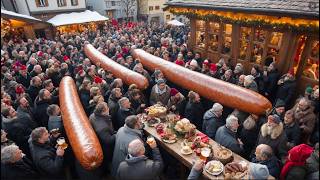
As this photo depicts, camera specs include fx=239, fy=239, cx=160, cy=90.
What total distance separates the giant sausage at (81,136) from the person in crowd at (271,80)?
5.55 metres

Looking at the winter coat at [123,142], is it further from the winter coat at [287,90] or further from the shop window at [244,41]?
the shop window at [244,41]

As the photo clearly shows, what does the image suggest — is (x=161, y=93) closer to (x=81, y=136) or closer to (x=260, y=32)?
(x=81, y=136)

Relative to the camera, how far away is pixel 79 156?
13.5 ft

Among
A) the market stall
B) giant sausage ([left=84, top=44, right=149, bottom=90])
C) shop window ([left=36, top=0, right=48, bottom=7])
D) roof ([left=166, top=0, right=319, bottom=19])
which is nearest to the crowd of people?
giant sausage ([left=84, top=44, right=149, bottom=90])

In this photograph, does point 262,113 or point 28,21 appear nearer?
point 262,113

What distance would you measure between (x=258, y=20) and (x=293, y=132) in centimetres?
393

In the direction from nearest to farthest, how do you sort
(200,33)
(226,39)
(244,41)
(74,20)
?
(244,41)
(226,39)
(200,33)
(74,20)

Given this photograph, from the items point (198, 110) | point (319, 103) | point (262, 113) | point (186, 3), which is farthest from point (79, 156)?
point (186, 3)

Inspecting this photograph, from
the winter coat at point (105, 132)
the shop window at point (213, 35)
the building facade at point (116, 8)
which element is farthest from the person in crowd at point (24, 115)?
the building facade at point (116, 8)

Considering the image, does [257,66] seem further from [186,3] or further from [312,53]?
[186,3]

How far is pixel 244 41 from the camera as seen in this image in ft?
29.0

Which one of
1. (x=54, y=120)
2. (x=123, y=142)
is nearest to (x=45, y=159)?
(x=54, y=120)

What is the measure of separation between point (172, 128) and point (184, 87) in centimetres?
240

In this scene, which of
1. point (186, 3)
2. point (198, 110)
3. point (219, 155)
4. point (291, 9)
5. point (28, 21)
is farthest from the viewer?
point (28, 21)
